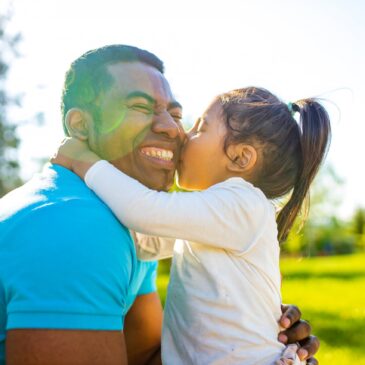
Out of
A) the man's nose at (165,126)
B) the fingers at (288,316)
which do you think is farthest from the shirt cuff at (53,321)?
the man's nose at (165,126)

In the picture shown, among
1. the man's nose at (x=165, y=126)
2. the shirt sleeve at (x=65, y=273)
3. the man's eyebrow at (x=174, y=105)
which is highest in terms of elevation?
the man's eyebrow at (x=174, y=105)

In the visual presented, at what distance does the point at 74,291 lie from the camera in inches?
93.0

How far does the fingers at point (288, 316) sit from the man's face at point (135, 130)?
94cm

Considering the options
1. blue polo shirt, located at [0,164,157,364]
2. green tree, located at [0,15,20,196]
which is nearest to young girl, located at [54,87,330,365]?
blue polo shirt, located at [0,164,157,364]

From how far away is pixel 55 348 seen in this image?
2322mm

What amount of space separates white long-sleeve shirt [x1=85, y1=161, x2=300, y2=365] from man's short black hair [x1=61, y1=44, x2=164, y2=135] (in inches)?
25.5

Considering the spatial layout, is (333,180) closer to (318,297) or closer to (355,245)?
(355,245)

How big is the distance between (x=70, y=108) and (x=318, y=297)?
48.1 feet

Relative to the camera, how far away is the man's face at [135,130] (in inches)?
133

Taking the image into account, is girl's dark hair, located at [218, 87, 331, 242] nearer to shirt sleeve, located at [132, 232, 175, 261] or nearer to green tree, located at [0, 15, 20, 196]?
shirt sleeve, located at [132, 232, 175, 261]

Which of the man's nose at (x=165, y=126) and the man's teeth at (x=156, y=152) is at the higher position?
the man's nose at (x=165, y=126)

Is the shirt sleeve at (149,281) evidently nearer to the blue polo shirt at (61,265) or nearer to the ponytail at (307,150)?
the ponytail at (307,150)

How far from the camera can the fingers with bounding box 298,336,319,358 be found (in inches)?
125

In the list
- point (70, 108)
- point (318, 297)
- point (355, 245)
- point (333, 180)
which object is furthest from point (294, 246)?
point (70, 108)
